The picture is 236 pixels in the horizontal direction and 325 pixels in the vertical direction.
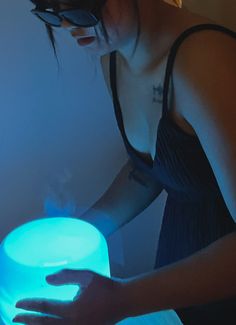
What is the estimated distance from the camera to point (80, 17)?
0.68 metres

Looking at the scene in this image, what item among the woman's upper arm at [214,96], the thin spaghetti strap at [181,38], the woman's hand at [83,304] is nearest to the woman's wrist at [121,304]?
the woman's hand at [83,304]

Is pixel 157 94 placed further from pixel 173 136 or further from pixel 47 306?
pixel 47 306

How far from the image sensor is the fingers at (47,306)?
681 mm

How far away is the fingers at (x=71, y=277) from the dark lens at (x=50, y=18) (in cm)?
32

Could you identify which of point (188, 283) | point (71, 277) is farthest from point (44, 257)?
point (188, 283)

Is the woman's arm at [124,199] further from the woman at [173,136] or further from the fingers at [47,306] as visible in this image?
the fingers at [47,306]

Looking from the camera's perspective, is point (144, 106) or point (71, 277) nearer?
point (71, 277)

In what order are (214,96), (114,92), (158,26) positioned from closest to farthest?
(214,96) → (158,26) → (114,92)

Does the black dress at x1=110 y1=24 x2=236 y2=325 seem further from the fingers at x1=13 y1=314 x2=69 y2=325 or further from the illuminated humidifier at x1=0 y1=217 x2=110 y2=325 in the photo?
the fingers at x1=13 y1=314 x2=69 y2=325

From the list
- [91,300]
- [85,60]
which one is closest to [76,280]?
[91,300]

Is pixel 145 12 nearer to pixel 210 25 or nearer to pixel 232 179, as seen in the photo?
pixel 210 25

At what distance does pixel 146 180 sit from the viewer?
988 millimetres

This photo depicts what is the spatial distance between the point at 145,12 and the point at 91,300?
397 mm

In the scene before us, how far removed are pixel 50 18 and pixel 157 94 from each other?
20 cm
